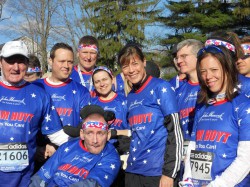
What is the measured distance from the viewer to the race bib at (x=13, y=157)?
13.2 ft

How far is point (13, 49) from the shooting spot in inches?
163

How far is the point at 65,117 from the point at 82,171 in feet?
3.29

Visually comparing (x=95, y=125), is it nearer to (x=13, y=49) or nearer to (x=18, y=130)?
(x=18, y=130)

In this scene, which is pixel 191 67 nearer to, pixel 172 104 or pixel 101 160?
pixel 172 104

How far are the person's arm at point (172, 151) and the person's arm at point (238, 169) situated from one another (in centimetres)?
74

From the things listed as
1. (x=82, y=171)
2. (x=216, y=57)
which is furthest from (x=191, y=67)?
(x=82, y=171)

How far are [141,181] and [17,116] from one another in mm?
1512


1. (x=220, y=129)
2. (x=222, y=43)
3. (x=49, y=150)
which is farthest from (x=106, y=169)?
(x=222, y=43)

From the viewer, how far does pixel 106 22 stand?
33562mm

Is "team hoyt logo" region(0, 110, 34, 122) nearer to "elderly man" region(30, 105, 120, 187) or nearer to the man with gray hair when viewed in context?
"elderly man" region(30, 105, 120, 187)

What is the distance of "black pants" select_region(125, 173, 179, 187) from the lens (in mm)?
4223

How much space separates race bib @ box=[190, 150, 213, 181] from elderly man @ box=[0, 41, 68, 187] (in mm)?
1747

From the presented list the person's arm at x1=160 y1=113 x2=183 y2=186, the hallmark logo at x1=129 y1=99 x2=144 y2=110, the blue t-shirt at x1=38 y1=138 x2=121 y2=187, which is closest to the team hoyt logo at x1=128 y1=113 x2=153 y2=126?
the hallmark logo at x1=129 y1=99 x2=144 y2=110

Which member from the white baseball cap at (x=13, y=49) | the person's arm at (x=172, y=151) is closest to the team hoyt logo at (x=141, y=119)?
the person's arm at (x=172, y=151)
